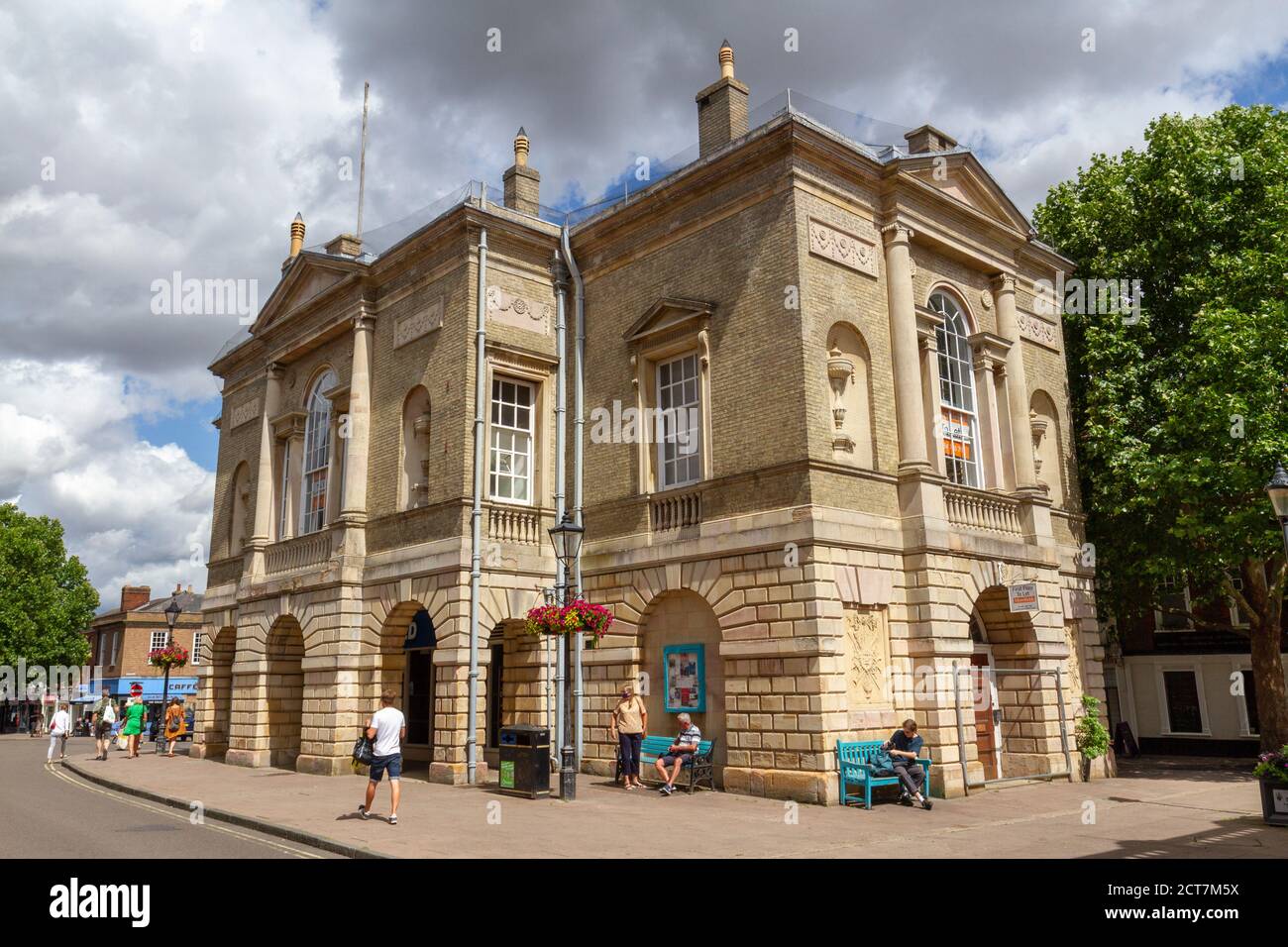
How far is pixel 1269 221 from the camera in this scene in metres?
20.7

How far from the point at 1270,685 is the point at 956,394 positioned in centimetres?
980

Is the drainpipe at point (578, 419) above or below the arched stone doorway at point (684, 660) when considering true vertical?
above

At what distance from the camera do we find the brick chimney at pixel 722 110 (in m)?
19.5

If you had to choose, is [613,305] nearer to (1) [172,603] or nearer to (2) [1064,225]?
(2) [1064,225]

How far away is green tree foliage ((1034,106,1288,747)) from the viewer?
733 inches

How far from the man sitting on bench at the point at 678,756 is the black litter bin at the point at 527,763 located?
76.5 inches

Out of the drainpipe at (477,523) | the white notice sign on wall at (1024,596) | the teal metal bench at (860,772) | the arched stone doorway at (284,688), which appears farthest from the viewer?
the arched stone doorway at (284,688)

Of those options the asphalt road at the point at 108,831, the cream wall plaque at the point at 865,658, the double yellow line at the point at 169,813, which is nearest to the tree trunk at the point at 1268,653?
the cream wall plaque at the point at 865,658

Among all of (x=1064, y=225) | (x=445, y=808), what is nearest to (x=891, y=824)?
(x=445, y=808)

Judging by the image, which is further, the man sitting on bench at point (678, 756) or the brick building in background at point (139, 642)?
the brick building in background at point (139, 642)

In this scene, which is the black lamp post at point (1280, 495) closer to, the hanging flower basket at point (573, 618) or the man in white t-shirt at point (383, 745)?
the hanging flower basket at point (573, 618)

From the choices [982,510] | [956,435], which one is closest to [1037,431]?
[956,435]

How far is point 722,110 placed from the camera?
1959cm
